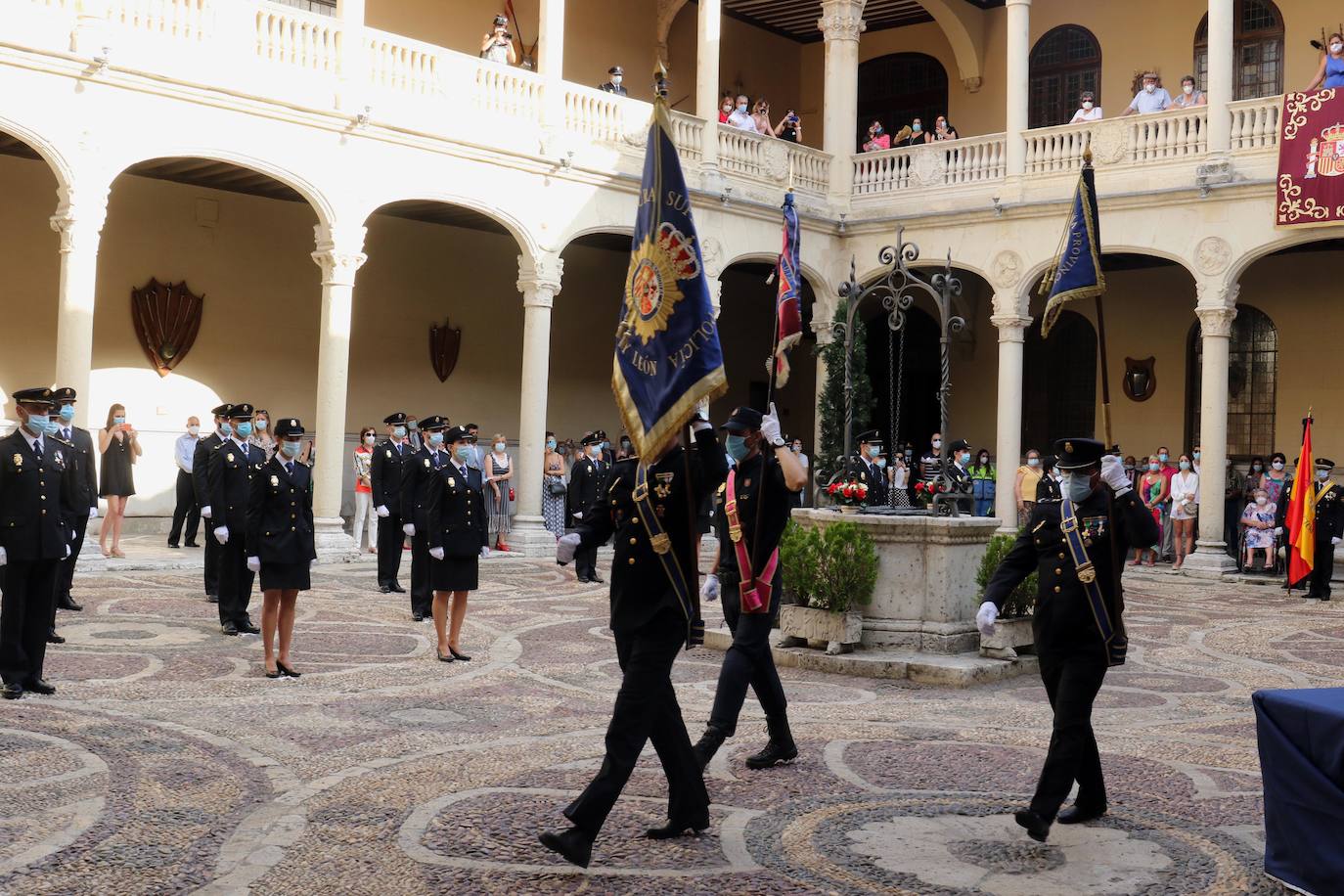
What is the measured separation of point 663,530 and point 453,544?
448 centimetres

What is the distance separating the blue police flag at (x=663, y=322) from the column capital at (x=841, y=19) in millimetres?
17962

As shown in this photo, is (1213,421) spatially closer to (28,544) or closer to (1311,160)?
(1311,160)

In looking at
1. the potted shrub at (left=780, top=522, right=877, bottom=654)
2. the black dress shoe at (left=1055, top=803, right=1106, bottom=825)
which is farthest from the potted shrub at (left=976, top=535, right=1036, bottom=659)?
the black dress shoe at (left=1055, top=803, right=1106, bottom=825)

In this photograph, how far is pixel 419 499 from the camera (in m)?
12.0

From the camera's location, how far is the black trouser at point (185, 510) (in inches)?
650

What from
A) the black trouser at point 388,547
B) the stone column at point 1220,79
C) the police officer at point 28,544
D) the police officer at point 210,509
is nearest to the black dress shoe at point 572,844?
the police officer at point 28,544

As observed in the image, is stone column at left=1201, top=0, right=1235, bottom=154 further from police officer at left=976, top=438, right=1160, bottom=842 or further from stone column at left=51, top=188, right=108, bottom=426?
police officer at left=976, top=438, right=1160, bottom=842

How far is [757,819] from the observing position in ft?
17.9

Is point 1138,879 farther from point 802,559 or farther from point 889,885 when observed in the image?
point 802,559

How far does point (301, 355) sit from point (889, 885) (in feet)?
57.8

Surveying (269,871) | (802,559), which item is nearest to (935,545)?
(802,559)

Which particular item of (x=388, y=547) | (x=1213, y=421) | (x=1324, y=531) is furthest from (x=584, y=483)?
(x=1213, y=421)

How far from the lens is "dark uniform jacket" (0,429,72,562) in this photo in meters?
7.66

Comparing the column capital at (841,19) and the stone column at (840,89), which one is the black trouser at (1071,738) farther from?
the column capital at (841,19)
